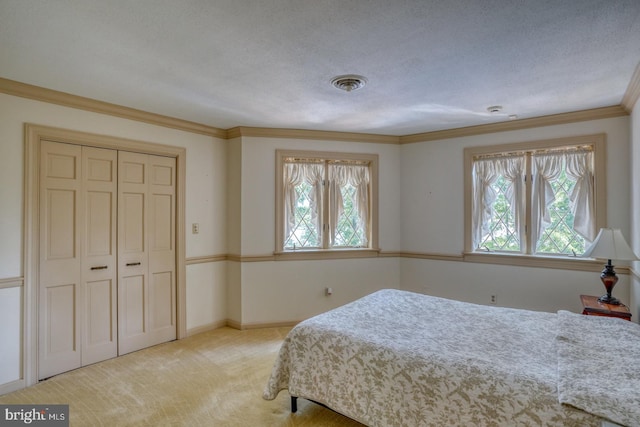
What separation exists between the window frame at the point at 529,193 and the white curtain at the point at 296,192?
69.2 inches

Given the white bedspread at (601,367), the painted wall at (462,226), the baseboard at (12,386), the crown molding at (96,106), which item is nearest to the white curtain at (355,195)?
the painted wall at (462,226)

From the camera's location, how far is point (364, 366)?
1.97 m

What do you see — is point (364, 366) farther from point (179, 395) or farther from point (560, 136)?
point (560, 136)

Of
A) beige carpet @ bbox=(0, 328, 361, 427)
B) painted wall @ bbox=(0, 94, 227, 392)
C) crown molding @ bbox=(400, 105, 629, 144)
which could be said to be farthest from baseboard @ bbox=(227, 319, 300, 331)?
crown molding @ bbox=(400, 105, 629, 144)

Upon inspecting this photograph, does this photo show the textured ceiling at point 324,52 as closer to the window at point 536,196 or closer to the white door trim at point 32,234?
the white door trim at point 32,234

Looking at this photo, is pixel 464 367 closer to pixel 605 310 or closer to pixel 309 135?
pixel 605 310

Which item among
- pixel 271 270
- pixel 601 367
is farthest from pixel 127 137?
pixel 601 367

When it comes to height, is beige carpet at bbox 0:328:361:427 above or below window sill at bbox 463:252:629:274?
below

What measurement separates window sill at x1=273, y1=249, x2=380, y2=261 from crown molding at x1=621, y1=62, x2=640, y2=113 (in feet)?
9.19

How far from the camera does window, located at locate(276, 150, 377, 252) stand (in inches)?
165

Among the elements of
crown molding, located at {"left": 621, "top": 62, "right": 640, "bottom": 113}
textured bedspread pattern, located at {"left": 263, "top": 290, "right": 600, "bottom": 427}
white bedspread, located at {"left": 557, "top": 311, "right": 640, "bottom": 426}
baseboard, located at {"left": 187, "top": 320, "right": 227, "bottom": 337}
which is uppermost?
crown molding, located at {"left": 621, "top": 62, "right": 640, "bottom": 113}

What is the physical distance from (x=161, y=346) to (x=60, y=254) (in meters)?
1.32

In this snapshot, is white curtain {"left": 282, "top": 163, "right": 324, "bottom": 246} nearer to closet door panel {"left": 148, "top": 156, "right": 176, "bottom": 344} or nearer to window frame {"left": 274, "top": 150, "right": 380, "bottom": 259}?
window frame {"left": 274, "top": 150, "right": 380, "bottom": 259}

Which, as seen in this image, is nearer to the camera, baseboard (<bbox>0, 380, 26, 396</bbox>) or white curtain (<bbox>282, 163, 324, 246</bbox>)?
baseboard (<bbox>0, 380, 26, 396</bbox>)
